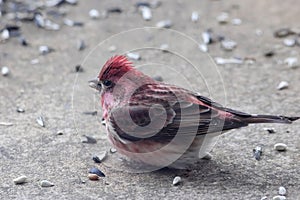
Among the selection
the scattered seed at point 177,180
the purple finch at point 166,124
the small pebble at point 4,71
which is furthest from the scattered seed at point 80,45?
the scattered seed at point 177,180

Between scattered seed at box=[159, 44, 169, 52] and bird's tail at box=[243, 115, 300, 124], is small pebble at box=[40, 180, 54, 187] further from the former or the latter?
scattered seed at box=[159, 44, 169, 52]

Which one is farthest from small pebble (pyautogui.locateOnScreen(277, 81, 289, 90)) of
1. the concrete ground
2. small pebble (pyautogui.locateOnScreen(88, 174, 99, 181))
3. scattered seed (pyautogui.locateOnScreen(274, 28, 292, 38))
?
small pebble (pyautogui.locateOnScreen(88, 174, 99, 181))

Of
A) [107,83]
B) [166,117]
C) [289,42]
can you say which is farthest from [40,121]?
[289,42]

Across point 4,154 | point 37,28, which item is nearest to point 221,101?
point 4,154

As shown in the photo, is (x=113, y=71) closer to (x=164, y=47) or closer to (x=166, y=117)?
(x=166, y=117)

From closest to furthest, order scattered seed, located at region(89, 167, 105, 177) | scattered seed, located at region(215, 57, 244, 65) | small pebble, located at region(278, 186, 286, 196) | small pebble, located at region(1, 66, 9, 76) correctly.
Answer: small pebble, located at region(278, 186, 286, 196) < scattered seed, located at region(89, 167, 105, 177) < small pebble, located at region(1, 66, 9, 76) < scattered seed, located at region(215, 57, 244, 65)
